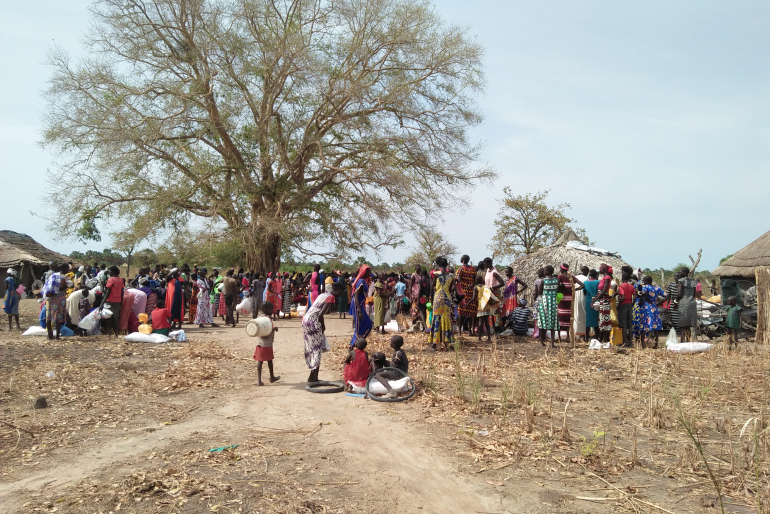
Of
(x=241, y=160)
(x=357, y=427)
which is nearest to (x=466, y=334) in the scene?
(x=357, y=427)

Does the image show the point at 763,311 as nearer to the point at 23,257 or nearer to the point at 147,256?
the point at 23,257

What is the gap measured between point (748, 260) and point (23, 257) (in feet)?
100

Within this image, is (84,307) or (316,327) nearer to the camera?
(316,327)

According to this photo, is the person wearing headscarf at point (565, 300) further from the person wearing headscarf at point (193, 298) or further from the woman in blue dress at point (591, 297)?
the person wearing headscarf at point (193, 298)

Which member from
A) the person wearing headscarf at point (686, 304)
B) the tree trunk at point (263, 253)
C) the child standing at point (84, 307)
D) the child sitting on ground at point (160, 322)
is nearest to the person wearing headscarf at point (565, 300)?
the person wearing headscarf at point (686, 304)

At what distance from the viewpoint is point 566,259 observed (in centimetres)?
1836

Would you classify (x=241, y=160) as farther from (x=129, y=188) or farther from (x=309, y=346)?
(x=309, y=346)

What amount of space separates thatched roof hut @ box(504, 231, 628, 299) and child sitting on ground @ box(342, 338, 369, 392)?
12.1 meters

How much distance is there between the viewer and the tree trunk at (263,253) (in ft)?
71.7

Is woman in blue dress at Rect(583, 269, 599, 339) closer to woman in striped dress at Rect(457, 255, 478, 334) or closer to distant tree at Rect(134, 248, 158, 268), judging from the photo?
woman in striped dress at Rect(457, 255, 478, 334)

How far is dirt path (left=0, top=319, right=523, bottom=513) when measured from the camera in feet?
13.4

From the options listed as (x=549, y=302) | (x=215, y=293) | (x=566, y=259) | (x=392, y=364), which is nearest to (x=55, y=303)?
(x=215, y=293)

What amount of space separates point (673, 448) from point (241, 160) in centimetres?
2084

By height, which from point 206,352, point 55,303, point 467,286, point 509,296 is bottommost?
point 206,352
